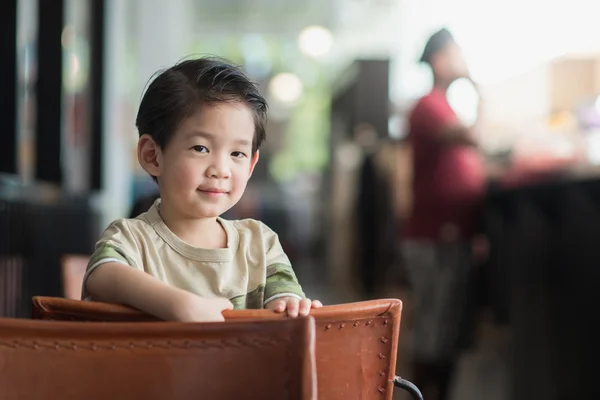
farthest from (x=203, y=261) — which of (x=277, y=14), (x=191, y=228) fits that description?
(x=277, y=14)

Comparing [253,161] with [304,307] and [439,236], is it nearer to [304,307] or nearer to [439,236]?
[304,307]

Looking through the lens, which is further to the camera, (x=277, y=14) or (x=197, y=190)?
(x=277, y=14)

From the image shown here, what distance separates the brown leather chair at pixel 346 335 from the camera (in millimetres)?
888

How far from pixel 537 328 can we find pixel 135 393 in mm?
2700

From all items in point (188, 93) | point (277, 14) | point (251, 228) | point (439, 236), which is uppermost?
point (277, 14)

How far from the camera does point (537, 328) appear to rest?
128 inches

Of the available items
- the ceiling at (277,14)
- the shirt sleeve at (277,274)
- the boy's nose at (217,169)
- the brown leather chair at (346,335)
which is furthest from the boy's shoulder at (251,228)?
the ceiling at (277,14)

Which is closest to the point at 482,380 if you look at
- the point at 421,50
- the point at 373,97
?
the point at 421,50

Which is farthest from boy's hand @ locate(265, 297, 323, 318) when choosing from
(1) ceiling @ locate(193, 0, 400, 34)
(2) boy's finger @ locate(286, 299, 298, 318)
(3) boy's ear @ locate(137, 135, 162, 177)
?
(1) ceiling @ locate(193, 0, 400, 34)

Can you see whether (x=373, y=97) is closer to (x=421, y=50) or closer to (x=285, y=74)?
(x=421, y=50)

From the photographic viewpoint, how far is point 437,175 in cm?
328

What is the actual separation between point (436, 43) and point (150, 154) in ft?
6.87

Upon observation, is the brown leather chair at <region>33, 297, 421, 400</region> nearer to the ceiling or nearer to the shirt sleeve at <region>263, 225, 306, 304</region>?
the shirt sleeve at <region>263, 225, 306, 304</region>

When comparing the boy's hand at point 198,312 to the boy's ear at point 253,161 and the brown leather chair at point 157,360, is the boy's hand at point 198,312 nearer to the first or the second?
the brown leather chair at point 157,360
